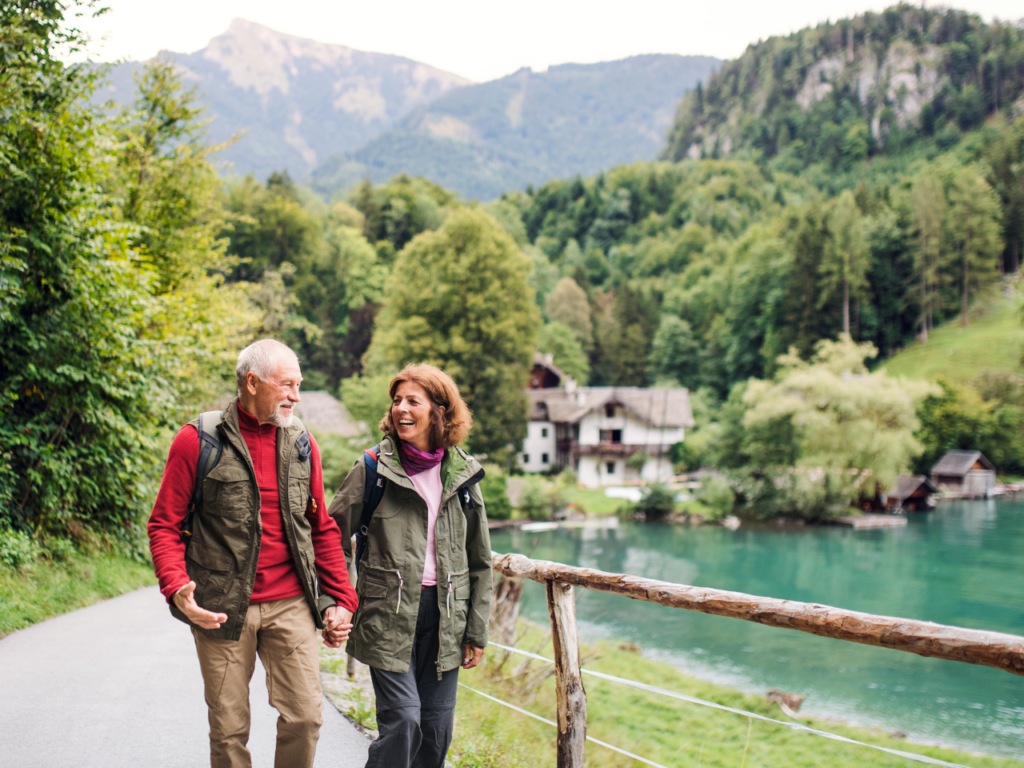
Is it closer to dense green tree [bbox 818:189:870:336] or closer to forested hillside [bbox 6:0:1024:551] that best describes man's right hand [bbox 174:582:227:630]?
forested hillside [bbox 6:0:1024:551]

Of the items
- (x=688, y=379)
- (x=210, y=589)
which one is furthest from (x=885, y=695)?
(x=688, y=379)

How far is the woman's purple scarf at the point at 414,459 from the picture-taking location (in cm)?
315

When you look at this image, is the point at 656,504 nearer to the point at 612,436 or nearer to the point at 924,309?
the point at 612,436

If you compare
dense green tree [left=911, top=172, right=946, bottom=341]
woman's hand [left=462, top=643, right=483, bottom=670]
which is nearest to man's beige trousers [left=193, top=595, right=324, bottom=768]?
woman's hand [left=462, top=643, right=483, bottom=670]

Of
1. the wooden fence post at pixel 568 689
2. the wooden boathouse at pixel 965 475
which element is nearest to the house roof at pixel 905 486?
the wooden boathouse at pixel 965 475

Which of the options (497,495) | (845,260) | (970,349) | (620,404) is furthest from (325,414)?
(970,349)

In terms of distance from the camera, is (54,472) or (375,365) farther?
(375,365)

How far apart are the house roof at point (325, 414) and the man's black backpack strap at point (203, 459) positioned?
32.7 meters

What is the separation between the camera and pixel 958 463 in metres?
45.6

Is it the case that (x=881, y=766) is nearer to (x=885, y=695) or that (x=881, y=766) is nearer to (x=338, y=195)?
(x=885, y=695)

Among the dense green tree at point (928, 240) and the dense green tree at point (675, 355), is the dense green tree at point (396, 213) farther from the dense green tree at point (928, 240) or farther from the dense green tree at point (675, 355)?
the dense green tree at point (928, 240)

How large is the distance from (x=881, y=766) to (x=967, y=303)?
71.3m

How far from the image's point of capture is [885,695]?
14367mm

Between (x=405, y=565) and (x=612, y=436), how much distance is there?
46.9 meters
